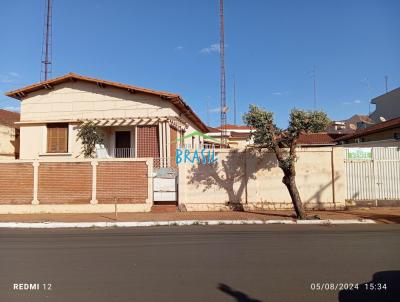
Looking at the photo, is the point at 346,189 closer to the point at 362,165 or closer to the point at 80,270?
the point at 362,165

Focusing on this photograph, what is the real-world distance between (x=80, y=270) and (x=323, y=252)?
4.74 meters

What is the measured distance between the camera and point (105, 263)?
726cm

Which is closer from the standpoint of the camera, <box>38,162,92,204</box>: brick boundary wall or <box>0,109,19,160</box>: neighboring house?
<box>38,162,92,204</box>: brick boundary wall

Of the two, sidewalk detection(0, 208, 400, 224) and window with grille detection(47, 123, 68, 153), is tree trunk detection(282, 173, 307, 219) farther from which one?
window with grille detection(47, 123, 68, 153)

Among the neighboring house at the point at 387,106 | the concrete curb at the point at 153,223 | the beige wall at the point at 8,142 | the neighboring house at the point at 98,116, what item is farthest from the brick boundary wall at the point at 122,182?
the neighboring house at the point at 387,106

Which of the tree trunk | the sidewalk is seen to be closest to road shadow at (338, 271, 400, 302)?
the sidewalk

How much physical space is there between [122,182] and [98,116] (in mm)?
6607

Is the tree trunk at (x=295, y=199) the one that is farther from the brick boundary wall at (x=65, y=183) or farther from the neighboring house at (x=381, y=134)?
the neighboring house at (x=381, y=134)

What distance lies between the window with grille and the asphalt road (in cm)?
1235

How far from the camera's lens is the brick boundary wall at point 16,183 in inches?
690

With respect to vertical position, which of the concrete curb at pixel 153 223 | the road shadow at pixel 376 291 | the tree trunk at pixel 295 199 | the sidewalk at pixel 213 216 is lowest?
the road shadow at pixel 376 291

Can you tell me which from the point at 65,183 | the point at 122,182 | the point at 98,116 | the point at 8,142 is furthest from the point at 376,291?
the point at 8,142

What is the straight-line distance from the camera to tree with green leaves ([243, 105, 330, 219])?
14328 mm

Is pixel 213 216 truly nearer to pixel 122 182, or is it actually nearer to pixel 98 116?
pixel 122 182
